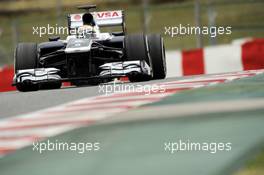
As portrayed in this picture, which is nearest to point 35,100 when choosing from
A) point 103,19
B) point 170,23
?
point 103,19

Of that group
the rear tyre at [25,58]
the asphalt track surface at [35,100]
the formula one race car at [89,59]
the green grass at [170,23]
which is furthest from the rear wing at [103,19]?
the asphalt track surface at [35,100]

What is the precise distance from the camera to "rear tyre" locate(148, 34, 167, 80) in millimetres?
11953

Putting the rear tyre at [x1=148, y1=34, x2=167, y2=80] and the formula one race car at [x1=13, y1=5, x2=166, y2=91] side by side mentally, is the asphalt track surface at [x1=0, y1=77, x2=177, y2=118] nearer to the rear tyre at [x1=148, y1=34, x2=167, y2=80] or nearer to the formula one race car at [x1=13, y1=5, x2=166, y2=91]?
the formula one race car at [x1=13, y1=5, x2=166, y2=91]

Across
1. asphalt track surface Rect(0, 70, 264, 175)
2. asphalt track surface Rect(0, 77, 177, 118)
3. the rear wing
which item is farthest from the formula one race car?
asphalt track surface Rect(0, 70, 264, 175)

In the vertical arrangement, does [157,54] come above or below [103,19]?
below

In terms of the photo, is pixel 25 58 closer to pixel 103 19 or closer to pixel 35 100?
pixel 103 19

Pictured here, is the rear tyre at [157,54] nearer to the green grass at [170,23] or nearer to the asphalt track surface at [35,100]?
the asphalt track surface at [35,100]

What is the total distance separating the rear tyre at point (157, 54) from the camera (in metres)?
12.0

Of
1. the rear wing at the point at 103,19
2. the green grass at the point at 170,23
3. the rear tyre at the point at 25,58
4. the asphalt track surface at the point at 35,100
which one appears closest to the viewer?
the asphalt track surface at the point at 35,100

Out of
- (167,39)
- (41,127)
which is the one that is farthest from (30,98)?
(167,39)

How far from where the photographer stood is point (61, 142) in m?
4.91

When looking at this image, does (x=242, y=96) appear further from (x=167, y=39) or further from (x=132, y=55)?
(x=167, y=39)

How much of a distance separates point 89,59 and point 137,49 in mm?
641

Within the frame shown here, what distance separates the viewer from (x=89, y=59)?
1170 centimetres
